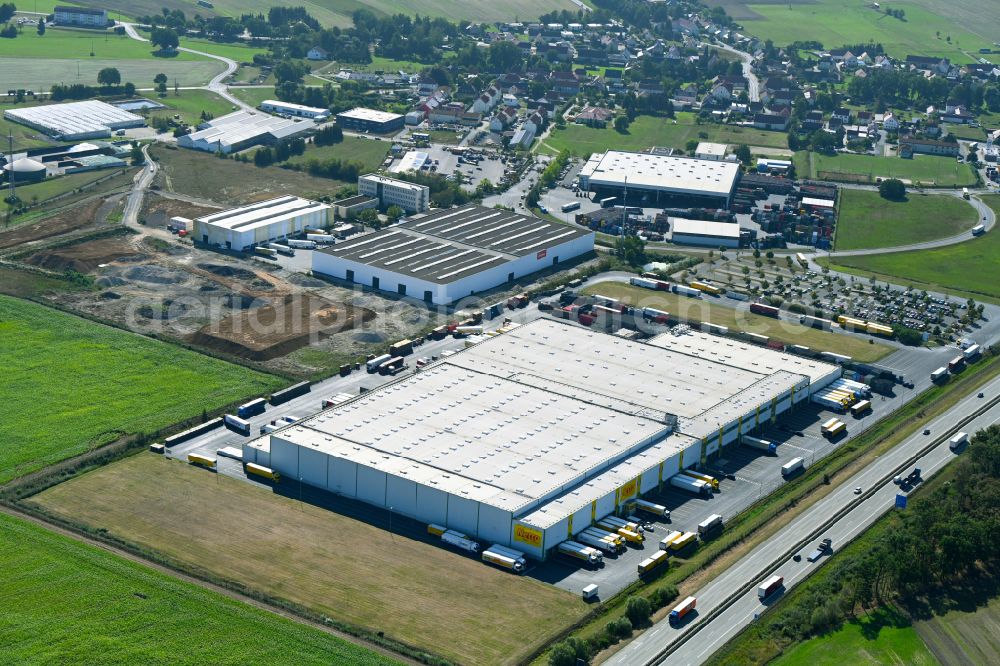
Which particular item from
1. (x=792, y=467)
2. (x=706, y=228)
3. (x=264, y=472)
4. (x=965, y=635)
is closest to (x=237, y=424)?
(x=264, y=472)

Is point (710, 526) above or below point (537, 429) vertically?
below

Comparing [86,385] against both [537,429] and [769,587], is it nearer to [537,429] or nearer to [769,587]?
[537,429]

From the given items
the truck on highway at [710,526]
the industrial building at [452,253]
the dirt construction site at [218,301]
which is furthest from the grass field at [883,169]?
the truck on highway at [710,526]

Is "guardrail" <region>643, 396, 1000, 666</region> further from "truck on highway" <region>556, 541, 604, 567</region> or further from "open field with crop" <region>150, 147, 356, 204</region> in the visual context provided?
"open field with crop" <region>150, 147, 356, 204</region>

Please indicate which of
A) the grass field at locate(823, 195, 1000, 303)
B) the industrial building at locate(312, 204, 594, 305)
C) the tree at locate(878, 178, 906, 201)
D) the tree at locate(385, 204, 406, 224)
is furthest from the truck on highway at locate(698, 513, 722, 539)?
the tree at locate(878, 178, 906, 201)

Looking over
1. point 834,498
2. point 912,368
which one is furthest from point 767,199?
point 834,498
